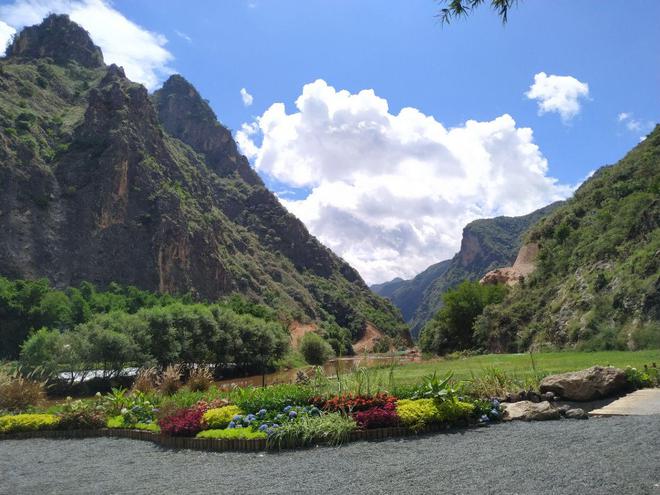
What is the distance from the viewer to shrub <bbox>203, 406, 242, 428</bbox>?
10.6 meters

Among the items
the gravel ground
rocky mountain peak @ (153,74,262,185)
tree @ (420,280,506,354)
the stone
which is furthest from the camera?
rocky mountain peak @ (153,74,262,185)

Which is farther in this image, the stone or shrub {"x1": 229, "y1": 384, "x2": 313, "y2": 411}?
shrub {"x1": 229, "y1": 384, "x2": 313, "y2": 411}

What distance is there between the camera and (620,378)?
40.9 ft

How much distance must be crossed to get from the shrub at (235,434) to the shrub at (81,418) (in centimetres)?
448

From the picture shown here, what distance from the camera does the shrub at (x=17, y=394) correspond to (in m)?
16.4

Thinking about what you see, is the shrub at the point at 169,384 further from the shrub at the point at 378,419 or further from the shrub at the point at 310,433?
the shrub at the point at 378,419

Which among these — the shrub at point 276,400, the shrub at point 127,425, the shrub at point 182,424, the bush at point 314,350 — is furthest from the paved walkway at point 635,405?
the bush at point 314,350

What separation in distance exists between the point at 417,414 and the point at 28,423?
10.4 metres

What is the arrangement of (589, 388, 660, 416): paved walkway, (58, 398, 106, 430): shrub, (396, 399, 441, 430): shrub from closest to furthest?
(396, 399, 441, 430): shrub < (589, 388, 660, 416): paved walkway < (58, 398, 106, 430): shrub

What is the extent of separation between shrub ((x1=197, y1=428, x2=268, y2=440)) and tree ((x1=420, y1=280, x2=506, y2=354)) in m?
48.3

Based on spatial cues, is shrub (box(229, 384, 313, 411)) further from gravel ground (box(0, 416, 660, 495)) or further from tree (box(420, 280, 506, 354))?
tree (box(420, 280, 506, 354))

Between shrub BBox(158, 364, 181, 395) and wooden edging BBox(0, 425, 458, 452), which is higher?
shrub BBox(158, 364, 181, 395)

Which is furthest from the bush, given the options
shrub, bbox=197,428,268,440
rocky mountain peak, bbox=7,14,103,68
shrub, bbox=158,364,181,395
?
rocky mountain peak, bbox=7,14,103,68

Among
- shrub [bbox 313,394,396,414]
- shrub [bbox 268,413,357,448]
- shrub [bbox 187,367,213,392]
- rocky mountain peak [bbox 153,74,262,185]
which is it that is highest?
rocky mountain peak [bbox 153,74,262,185]
